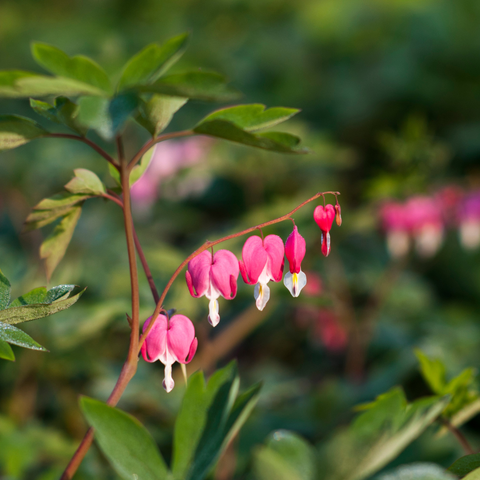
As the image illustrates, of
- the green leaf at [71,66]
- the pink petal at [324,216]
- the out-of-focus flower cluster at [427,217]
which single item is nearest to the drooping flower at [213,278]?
the pink petal at [324,216]

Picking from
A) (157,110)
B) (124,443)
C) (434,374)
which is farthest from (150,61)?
(434,374)

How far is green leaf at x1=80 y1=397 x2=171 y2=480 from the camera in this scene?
42cm

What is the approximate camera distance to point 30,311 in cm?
47

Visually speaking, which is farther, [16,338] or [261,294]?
[261,294]

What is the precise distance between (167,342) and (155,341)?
0.01 metres

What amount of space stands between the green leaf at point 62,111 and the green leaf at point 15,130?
0.07ft

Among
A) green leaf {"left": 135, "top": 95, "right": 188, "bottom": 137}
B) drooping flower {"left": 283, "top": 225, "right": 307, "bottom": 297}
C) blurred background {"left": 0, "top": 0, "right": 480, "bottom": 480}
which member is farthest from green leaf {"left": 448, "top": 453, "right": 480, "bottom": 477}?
green leaf {"left": 135, "top": 95, "right": 188, "bottom": 137}

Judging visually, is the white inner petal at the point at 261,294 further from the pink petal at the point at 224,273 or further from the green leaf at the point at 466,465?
the green leaf at the point at 466,465

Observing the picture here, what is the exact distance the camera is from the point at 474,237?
1.89m

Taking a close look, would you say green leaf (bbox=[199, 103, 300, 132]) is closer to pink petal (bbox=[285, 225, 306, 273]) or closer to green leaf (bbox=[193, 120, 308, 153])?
green leaf (bbox=[193, 120, 308, 153])

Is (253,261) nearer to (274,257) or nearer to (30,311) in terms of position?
(274,257)

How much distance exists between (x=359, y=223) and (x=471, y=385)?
3.77ft

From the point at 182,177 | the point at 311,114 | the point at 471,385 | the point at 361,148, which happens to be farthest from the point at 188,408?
the point at 311,114

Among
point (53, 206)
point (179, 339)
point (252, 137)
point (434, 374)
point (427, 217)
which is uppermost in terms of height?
point (252, 137)
